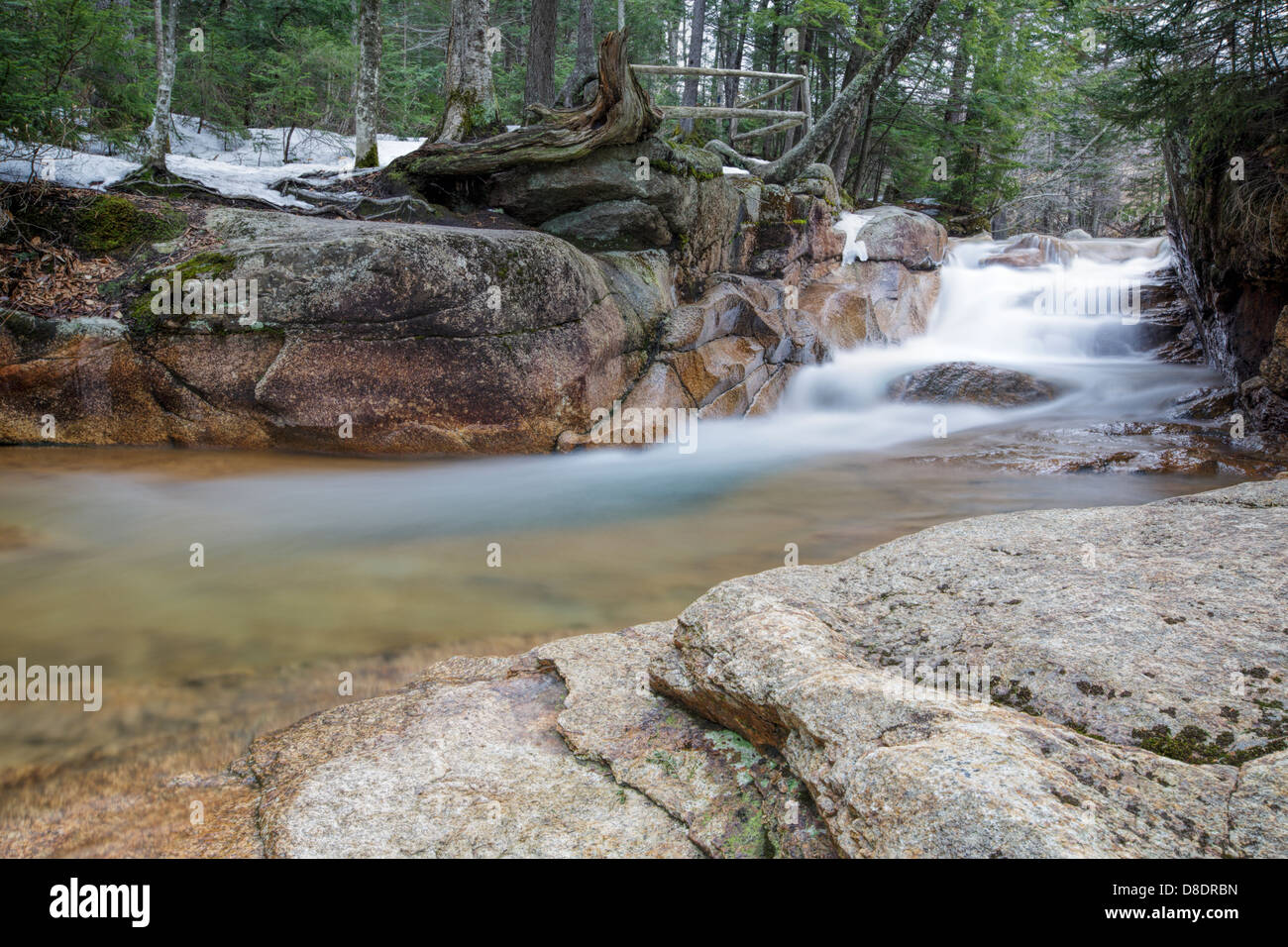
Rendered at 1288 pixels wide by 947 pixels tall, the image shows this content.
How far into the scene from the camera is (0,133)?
7902 millimetres

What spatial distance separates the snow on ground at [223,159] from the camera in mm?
8922

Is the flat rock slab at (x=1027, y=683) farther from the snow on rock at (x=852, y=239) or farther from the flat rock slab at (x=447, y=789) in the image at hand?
the snow on rock at (x=852, y=239)

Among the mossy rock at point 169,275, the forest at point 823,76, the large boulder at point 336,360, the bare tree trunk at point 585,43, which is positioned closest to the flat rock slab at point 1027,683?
the large boulder at point 336,360

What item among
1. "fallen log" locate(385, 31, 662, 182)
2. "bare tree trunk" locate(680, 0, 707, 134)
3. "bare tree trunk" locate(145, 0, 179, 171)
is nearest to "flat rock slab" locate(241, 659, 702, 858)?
"fallen log" locate(385, 31, 662, 182)

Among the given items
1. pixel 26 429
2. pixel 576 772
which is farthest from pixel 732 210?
pixel 576 772

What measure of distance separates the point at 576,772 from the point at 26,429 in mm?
7481

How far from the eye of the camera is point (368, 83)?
38.9 ft

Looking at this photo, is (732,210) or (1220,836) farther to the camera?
(732,210)

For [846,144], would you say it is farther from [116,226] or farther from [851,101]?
[116,226]

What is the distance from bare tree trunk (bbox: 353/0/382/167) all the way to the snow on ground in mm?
510

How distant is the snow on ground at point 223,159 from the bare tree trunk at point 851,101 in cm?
747

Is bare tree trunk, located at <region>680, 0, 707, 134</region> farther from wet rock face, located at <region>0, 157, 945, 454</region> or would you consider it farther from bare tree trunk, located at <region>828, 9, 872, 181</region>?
wet rock face, located at <region>0, 157, 945, 454</region>

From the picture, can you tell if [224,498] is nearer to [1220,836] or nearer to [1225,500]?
[1220,836]

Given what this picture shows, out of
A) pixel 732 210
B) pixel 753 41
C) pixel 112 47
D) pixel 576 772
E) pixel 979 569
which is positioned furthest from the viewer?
pixel 753 41
